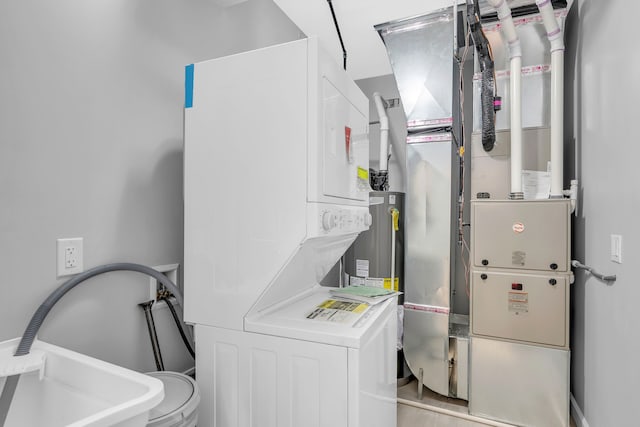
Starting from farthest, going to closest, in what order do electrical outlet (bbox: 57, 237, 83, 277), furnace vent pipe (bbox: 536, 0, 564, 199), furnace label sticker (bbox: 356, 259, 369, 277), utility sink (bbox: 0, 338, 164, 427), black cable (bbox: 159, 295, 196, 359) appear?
furnace label sticker (bbox: 356, 259, 369, 277)
furnace vent pipe (bbox: 536, 0, 564, 199)
black cable (bbox: 159, 295, 196, 359)
electrical outlet (bbox: 57, 237, 83, 277)
utility sink (bbox: 0, 338, 164, 427)

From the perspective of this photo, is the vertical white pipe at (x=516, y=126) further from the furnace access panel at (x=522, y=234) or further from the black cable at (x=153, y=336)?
the black cable at (x=153, y=336)

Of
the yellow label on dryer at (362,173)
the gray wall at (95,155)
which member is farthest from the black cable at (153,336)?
the yellow label on dryer at (362,173)

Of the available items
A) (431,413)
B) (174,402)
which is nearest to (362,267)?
(431,413)

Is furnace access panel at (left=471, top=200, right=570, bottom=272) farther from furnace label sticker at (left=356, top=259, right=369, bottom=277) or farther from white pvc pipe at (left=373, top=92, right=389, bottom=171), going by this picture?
white pvc pipe at (left=373, top=92, right=389, bottom=171)

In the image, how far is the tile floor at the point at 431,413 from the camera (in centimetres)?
235

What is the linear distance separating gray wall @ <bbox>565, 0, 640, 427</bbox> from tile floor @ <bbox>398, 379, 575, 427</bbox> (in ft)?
2.38

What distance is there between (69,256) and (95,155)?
0.43 m

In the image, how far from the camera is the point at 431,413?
8.19ft

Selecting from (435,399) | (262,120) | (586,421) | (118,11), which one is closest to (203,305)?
(262,120)

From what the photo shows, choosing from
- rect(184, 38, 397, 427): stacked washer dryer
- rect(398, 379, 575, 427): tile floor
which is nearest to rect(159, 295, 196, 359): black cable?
rect(184, 38, 397, 427): stacked washer dryer

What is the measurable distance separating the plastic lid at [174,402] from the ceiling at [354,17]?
2095 mm

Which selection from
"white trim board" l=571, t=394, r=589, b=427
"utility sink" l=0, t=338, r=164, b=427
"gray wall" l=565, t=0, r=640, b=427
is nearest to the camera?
"utility sink" l=0, t=338, r=164, b=427

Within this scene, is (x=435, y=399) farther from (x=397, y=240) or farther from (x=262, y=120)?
(x=262, y=120)

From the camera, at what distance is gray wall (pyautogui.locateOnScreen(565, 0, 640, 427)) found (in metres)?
1.54
